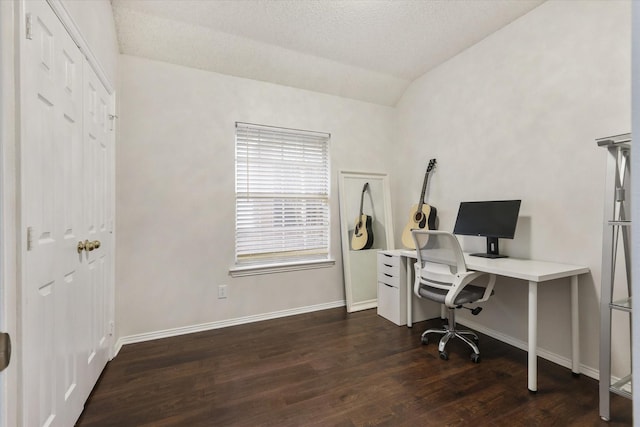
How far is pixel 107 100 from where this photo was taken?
2.12 meters

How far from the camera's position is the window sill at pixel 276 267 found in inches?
116

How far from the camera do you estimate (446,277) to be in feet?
7.47

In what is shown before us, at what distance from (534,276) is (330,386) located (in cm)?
148

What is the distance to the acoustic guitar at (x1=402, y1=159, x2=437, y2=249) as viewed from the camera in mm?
3164

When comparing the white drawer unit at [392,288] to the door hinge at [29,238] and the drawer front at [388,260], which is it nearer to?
the drawer front at [388,260]

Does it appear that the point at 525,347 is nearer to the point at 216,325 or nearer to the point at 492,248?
the point at 492,248

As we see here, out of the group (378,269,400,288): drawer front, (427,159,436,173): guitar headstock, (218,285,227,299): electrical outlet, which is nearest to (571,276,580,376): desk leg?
(378,269,400,288): drawer front

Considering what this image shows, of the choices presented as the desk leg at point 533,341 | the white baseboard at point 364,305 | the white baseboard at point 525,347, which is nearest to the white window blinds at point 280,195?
the white baseboard at point 364,305

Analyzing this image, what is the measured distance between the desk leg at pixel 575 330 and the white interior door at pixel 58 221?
3.03 meters

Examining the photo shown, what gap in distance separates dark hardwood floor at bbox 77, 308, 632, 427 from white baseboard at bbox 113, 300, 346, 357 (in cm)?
11

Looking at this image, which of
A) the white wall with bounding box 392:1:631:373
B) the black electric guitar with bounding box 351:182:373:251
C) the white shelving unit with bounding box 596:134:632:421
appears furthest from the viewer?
the black electric guitar with bounding box 351:182:373:251

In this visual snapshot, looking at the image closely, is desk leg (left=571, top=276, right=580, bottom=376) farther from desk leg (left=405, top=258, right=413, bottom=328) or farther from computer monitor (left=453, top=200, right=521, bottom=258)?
desk leg (left=405, top=258, right=413, bottom=328)

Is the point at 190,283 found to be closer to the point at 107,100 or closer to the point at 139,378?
the point at 139,378

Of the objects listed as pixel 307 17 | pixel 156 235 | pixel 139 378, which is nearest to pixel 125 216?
pixel 156 235
